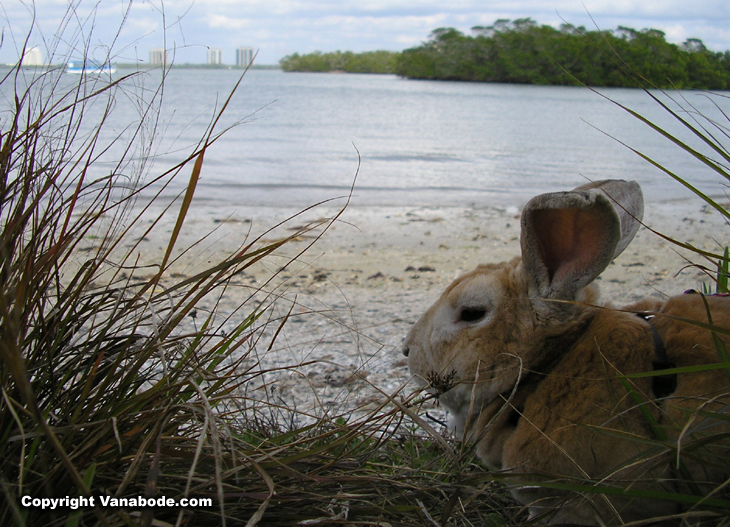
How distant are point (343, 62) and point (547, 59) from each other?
90.2 metres

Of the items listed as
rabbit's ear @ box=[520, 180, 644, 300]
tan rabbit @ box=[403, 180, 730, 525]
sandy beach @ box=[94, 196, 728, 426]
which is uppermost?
rabbit's ear @ box=[520, 180, 644, 300]

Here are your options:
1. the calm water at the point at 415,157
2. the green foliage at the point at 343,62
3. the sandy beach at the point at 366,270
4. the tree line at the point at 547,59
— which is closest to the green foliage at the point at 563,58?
the tree line at the point at 547,59

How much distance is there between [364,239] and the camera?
8898 mm

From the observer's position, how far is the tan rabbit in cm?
190

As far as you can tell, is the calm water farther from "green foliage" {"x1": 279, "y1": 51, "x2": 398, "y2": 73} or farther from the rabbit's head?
"green foliage" {"x1": 279, "y1": 51, "x2": 398, "y2": 73}

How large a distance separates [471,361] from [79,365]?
142 cm

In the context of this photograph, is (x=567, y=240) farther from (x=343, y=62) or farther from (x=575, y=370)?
(x=343, y=62)

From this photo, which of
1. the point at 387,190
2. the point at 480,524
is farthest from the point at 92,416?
the point at 387,190

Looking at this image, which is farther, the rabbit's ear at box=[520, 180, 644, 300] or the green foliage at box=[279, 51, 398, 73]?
the green foliage at box=[279, 51, 398, 73]

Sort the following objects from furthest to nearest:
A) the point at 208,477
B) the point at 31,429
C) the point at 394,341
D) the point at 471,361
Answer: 1. the point at 394,341
2. the point at 471,361
3. the point at 208,477
4. the point at 31,429

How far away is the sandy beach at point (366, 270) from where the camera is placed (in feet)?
13.7

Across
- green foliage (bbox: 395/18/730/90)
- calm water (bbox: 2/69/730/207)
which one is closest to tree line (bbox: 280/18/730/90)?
green foliage (bbox: 395/18/730/90)

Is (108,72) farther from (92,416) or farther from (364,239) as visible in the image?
(364,239)

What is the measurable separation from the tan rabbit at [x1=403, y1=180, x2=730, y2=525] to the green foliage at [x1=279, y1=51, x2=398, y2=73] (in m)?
116
